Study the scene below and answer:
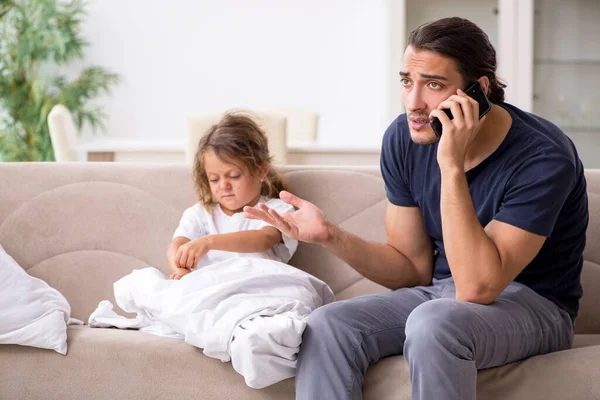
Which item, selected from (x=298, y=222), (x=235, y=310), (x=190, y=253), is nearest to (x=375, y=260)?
(x=298, y=222)

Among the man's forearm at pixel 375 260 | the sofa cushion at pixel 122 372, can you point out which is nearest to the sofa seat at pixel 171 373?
the sofa cushion at pixel 122 372

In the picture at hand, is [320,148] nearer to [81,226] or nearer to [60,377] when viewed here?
[81,226]

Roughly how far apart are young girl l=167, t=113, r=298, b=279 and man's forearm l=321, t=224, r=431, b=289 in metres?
0.28

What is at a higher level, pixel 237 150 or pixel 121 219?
pixel 237 150

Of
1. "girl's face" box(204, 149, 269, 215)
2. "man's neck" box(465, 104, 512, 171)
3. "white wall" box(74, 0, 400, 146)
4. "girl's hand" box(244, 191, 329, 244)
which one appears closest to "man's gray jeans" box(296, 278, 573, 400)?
"girl's hand" box(244, 191, 329, 244)

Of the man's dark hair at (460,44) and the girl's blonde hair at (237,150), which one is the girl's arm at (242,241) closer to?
the girl's blonde hair at (237,150)

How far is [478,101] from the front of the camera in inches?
62.7

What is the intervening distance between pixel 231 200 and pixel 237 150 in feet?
0.42

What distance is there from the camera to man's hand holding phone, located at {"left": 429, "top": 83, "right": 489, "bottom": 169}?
5.09 ft

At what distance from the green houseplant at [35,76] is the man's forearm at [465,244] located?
468cm

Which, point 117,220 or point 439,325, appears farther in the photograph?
point 117,220

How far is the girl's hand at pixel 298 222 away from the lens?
→ 1645 mm

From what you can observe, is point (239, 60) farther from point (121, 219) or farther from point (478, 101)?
point (478, 101)

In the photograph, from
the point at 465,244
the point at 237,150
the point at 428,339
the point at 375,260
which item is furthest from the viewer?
the point at 237,150
